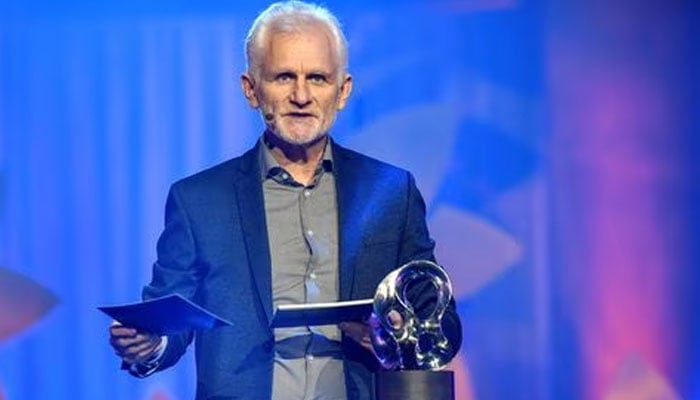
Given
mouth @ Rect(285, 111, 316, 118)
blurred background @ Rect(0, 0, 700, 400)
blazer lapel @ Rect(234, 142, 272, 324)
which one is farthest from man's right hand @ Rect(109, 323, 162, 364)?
blurred background @ Rect(0, 0, 700, 400)

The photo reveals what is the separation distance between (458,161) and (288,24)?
3.96 ft

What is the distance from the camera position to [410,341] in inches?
63.4

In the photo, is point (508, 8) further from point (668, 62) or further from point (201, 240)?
point (201, 240)

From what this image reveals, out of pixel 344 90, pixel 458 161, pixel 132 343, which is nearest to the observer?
pixel 132 343

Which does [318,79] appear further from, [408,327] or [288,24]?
[408,327]

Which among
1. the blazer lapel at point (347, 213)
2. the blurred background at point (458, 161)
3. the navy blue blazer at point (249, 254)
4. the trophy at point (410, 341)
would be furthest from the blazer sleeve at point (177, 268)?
the blurred background at point (458, 161)

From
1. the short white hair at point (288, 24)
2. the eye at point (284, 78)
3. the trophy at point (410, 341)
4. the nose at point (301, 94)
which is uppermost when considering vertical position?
the short white hair at point (288, 24)

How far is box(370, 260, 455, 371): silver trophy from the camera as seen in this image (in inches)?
63.1

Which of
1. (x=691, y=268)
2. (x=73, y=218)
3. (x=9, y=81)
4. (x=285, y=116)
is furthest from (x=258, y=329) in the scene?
(x=691, y=268)

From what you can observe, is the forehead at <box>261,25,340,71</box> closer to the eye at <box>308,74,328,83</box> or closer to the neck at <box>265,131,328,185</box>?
the eye at <box>308,74,328,83</box>

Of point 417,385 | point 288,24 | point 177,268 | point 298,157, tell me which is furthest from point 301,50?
point 417,385

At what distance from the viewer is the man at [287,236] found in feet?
5.86

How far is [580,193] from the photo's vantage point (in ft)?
10.00

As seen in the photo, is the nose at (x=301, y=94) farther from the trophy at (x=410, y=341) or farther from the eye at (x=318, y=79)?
the trophy at (x=410, y=341)
